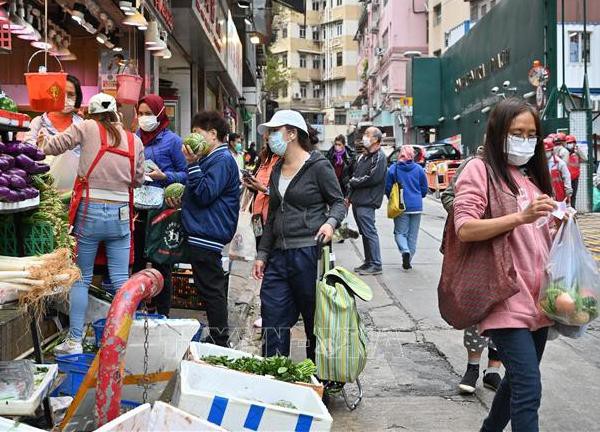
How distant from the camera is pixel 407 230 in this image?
1005 cm

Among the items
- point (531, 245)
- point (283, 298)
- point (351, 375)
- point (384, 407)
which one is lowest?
point (384, 407)

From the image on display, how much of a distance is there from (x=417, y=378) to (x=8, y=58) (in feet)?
21.1

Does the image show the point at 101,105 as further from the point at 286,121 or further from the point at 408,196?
the point at 408,196

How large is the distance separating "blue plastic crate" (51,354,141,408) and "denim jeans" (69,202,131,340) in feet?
1.73

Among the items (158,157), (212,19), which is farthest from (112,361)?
(212,19)

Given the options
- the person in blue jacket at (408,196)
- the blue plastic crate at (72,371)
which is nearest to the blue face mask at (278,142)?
the blue plastic crate at (72,371)

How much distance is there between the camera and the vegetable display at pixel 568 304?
124 inches

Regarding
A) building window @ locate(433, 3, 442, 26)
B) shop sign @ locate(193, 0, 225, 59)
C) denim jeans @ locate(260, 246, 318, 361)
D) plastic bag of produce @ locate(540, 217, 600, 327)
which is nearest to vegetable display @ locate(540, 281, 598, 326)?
plastic bag of produce @ locate(540, 217, 600, 327)

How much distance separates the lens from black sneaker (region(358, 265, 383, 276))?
31.3 feet

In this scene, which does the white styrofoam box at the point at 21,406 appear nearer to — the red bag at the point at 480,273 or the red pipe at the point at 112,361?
the red pipe at the point at 112,361

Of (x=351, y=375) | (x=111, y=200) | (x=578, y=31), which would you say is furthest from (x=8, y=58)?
(x=578, y=31)

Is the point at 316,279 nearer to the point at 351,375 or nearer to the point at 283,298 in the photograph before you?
the point at 283,298

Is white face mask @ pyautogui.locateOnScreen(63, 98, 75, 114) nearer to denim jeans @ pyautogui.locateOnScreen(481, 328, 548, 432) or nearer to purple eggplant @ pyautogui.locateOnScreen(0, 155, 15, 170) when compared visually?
purple eggplant @ pyautogui.locateOnScreen(0, 155, 15, 170)

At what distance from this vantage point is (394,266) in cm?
1025
